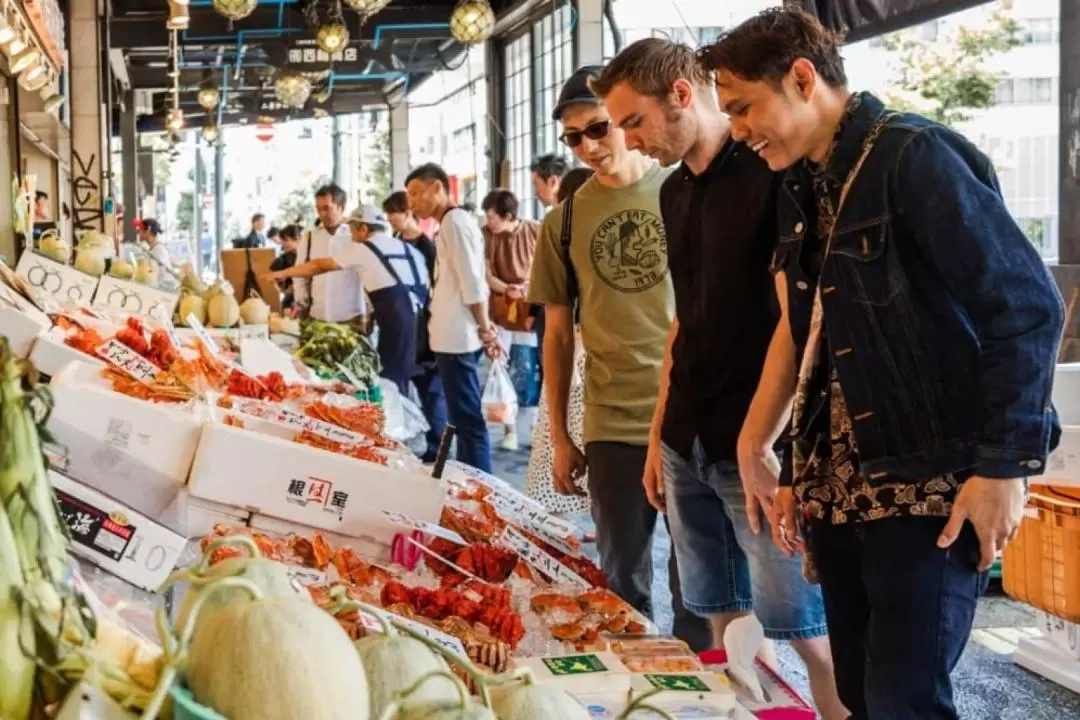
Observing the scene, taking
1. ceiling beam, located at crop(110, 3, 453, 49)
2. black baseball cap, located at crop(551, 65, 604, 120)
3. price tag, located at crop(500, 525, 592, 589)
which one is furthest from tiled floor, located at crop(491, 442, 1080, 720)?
ceiling beam, located at crop(110, 3, 453, 49)

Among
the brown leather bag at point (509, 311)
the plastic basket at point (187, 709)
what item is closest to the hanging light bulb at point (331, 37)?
the brown leather bag at point (509, 311)

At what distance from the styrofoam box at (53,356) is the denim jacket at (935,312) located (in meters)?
1.93

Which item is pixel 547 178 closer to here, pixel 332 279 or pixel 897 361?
pixel 332 279

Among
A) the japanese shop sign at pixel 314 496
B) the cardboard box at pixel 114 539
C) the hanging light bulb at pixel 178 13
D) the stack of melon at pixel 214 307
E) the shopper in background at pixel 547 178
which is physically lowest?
the japanese shop sign at pixel 314 496

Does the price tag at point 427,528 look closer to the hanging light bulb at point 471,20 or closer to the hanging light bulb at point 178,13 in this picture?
the hanging light bulb at point 178,13

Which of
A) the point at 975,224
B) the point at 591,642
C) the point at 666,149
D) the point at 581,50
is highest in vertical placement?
the point at 581,50

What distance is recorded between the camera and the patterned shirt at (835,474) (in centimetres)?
172

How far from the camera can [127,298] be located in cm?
464

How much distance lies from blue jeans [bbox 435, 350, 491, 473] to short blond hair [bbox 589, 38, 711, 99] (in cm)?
380

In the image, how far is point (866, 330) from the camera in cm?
174

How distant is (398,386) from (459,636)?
213 inches

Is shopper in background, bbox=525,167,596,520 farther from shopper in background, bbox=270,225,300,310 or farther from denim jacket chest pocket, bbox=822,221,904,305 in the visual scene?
shopper in background, bbox=270,225,300,310

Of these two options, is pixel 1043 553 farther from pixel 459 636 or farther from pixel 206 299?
pixel 206 299

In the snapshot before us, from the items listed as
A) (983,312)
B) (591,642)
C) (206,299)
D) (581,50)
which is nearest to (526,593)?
(591,642)
